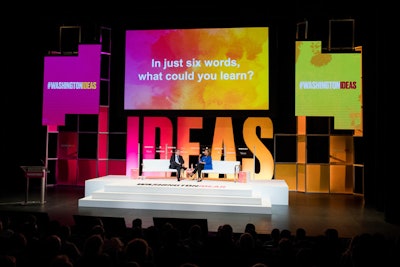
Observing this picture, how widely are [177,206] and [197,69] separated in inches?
141

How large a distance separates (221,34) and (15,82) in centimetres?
558

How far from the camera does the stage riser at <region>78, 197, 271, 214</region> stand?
821 cm

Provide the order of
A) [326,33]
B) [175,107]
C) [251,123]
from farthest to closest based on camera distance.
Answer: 1. [251,123]
2. [326,33]
3. [175,107]

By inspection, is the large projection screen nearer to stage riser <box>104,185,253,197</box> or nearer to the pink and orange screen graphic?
the pink and orange screen graphic

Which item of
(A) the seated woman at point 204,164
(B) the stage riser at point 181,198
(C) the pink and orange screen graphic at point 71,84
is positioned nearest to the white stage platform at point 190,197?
(B) the stage riser at point 181,198

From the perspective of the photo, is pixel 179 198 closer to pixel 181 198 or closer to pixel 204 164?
pixel 181 198

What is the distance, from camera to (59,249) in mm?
3105

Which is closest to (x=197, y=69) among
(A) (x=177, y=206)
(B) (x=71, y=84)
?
(B) (x=71, y=84)

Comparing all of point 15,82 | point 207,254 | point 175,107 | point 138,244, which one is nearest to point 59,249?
point 138,244

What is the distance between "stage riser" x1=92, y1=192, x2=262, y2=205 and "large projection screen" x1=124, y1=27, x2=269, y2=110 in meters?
2.51

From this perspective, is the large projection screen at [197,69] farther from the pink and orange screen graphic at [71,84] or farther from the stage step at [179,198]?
the stage step at [179,198]

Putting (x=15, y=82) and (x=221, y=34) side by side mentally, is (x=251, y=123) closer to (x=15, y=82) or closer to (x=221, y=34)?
(x=221, y=34)

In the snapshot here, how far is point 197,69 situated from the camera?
10188 millimetres

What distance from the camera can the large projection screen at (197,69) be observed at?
10008 mm
